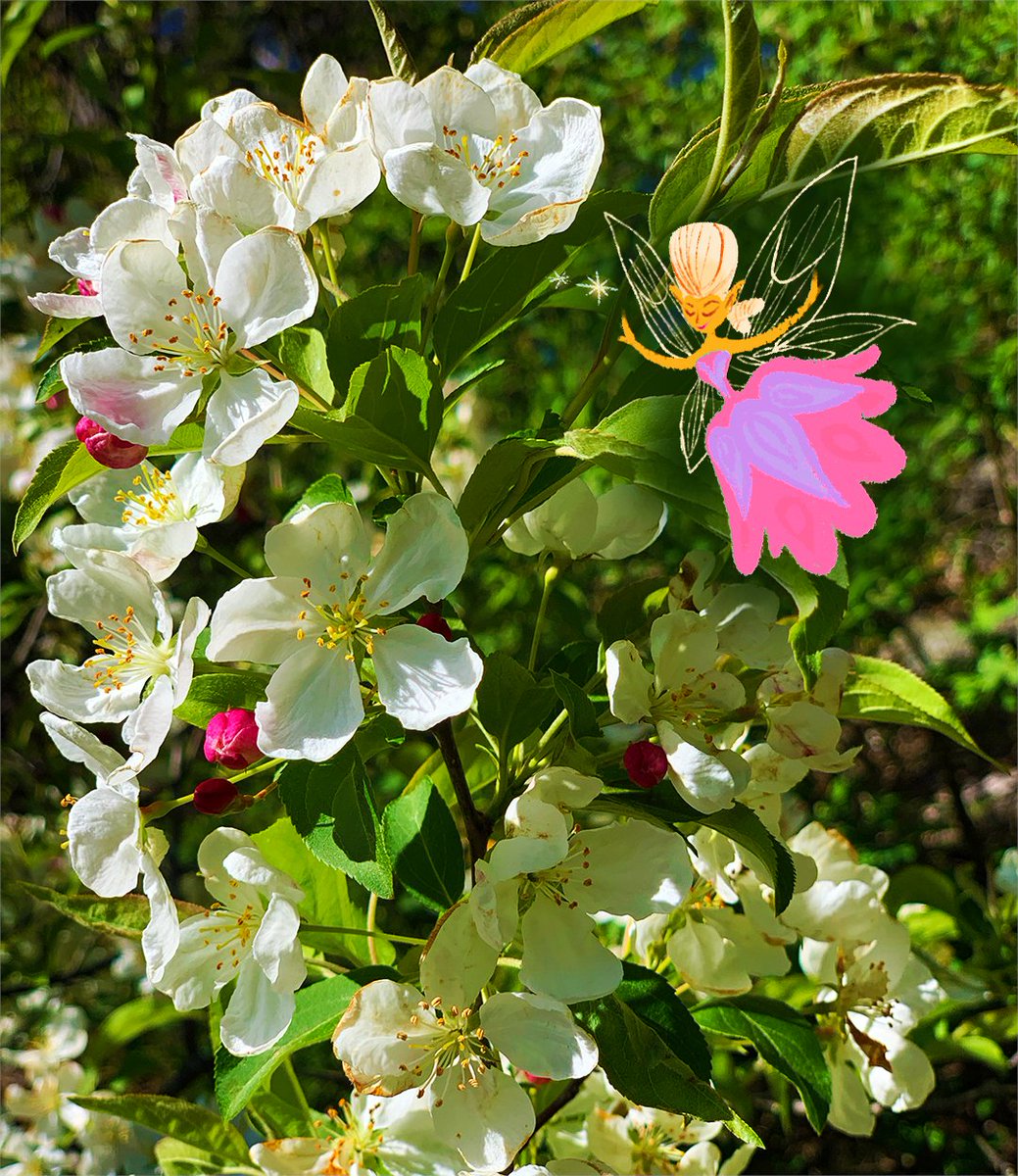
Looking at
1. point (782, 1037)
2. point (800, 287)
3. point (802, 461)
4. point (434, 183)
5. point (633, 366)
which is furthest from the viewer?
point (633, 366)

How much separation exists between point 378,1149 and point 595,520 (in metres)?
0.50

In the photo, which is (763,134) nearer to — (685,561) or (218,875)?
(685,561)

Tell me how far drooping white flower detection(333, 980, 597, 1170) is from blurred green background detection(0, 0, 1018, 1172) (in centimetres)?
108

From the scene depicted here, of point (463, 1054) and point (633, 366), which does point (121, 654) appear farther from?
point (633, 366)

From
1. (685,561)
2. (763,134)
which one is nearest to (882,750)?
(685,561)

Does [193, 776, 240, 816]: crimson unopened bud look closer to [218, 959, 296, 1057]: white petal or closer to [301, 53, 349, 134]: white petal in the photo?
[218, 959, 296, 1057]: white petal

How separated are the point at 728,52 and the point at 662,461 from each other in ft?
0.75

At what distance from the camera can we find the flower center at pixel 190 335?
0.73 m

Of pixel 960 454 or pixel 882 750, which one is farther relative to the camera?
pixel 882 750

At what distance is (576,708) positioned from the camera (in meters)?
0.75

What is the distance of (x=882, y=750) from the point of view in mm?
2996

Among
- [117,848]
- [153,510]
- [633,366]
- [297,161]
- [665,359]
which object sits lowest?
[633,366]

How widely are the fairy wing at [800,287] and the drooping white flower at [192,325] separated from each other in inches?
11.5

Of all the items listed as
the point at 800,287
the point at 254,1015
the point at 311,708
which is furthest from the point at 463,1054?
the point at 800,287
